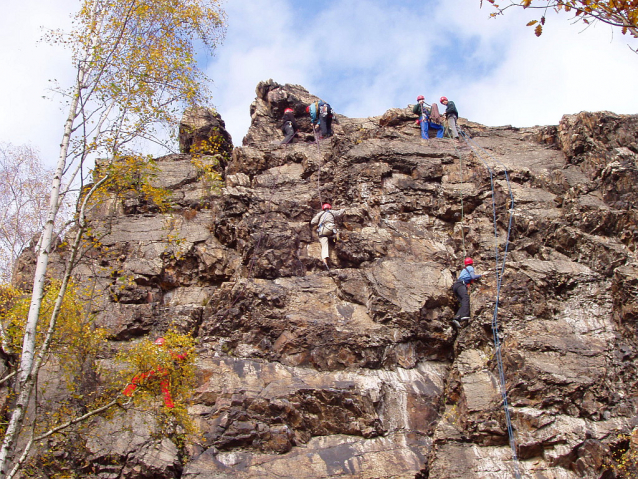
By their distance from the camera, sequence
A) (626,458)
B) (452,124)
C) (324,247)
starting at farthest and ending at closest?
(452,124) < (324,247) < (626,458)

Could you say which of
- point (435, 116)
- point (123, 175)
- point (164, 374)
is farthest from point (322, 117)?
point (164, 374)

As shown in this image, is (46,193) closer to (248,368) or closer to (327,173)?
(327,173)

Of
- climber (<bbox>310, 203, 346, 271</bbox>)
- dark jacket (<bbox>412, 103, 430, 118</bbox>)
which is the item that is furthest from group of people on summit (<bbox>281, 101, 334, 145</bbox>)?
climber (<bbox>310, 203, 346, 271</bbox>)

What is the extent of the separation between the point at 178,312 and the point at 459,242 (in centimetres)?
878

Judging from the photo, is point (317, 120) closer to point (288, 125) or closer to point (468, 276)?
point (288, 125)

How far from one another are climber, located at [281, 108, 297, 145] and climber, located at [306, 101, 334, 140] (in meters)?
0.85

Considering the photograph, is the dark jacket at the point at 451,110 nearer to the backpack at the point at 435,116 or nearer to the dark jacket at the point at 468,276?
the backpack at the point at 435,116

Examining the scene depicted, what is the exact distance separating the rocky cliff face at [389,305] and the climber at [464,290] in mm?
266

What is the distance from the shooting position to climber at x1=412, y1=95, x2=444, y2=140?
22641 millimetres

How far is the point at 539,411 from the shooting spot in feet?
39.4

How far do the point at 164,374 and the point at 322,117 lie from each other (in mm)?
14818

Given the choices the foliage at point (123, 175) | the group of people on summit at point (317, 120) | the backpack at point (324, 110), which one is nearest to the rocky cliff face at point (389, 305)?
the foliage at point (123, 175)

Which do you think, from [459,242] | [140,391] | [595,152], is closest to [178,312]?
[140,391]

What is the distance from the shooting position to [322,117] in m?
23.0
